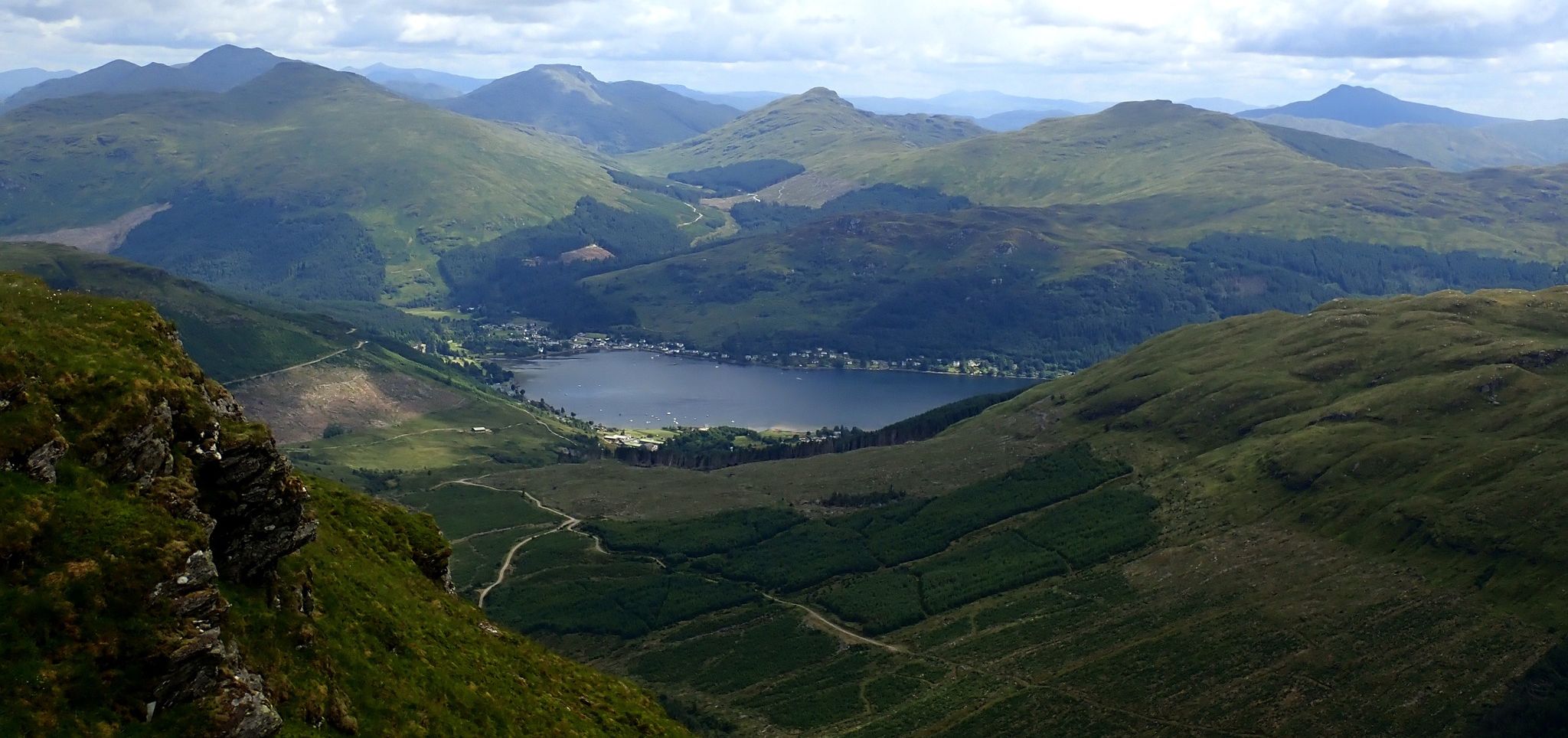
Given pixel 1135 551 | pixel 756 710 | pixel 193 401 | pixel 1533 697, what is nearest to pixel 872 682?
pixel 756 710

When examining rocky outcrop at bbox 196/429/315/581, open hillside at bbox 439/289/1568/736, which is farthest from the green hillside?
open hillside at bbox 439/289/1568/736

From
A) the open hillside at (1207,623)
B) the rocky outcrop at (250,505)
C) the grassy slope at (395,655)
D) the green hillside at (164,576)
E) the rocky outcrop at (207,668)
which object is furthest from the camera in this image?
the open hillside at (1207,623)

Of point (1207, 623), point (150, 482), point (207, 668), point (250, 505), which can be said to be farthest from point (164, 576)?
point (1207, 623)

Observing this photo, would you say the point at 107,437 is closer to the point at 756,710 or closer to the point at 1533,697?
the point at 756,710

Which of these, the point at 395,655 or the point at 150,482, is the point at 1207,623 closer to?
the point at 395,655

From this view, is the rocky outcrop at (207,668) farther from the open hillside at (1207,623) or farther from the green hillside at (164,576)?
the open hillside at (1207,623)

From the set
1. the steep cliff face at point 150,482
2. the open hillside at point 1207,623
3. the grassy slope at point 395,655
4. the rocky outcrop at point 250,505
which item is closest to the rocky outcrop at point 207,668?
the steep cliff face at point 150,482
